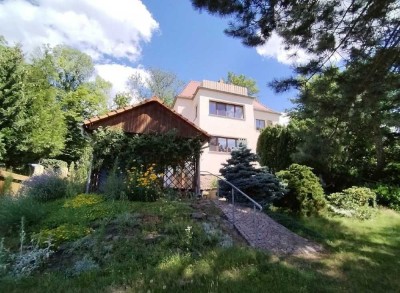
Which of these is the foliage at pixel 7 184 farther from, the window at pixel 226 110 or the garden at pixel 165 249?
the window at pixel 226 110

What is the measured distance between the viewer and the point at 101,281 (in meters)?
4.58

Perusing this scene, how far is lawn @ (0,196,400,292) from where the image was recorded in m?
4.50

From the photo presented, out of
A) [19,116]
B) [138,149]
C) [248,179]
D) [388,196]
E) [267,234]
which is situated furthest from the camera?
[19,116]

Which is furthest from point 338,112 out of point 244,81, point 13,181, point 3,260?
point 244,81

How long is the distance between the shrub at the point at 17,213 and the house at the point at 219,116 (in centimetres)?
1500

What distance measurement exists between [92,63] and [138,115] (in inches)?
837

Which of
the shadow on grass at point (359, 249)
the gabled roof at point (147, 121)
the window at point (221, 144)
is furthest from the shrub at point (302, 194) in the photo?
the window at point (221, 144)

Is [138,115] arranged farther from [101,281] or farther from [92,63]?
[92,63]

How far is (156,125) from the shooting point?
1346 centimetres

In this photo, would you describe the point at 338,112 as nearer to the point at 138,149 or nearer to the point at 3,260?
the point at 3,260

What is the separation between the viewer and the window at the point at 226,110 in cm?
2375

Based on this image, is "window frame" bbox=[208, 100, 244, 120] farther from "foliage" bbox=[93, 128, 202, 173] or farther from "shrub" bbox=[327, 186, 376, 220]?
"shrub" bbox=[327, 186, 376, 220]

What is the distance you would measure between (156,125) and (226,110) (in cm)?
1153

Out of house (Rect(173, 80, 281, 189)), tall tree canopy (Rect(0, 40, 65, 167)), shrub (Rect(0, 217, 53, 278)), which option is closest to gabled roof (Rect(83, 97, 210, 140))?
tall tree canopy (Rect(0, 40, 65, 167))
